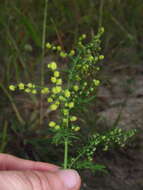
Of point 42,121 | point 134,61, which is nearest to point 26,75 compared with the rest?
point 42,121

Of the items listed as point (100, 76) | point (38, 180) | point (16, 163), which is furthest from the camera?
point (100, 76)

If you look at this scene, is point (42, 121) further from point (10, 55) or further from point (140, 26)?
A: point (140, 26)

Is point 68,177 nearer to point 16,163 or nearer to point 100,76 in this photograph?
point 16,163

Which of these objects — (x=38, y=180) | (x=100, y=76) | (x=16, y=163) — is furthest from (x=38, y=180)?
(x=100, y=76)

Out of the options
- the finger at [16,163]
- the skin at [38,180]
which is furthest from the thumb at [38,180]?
the finger at [16,163]

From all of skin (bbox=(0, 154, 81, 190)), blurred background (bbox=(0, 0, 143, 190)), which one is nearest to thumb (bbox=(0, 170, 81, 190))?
skin (bbox=(0, 154, 81, 190))

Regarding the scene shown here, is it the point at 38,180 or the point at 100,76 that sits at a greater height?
the point at 100,76
